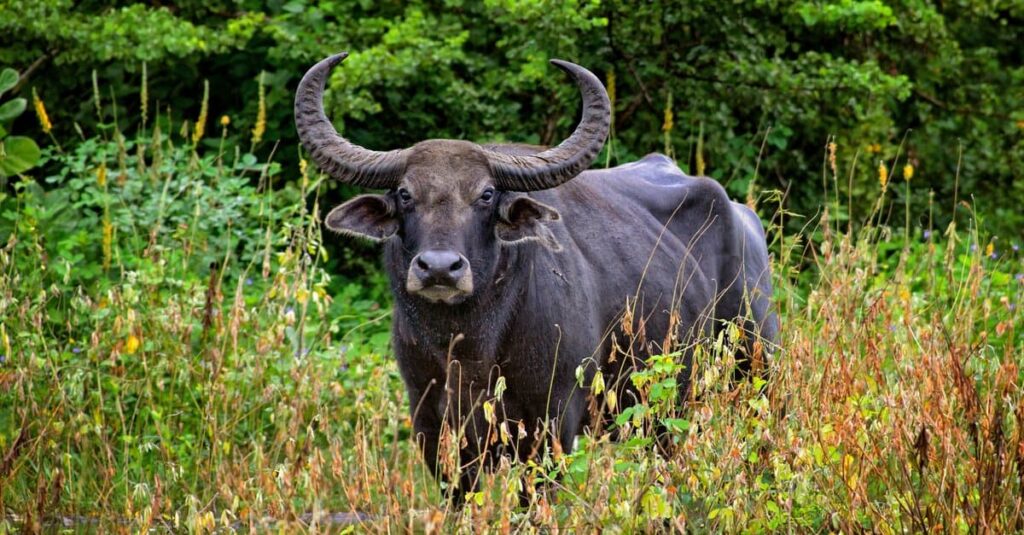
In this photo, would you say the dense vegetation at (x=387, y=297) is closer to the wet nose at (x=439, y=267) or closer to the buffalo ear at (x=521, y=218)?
the wet nose at (x=439, y=267)

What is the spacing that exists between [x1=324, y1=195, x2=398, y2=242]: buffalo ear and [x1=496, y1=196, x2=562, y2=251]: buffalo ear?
0.43 metres

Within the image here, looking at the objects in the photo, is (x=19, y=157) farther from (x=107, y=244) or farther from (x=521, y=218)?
(x=521, y=218)

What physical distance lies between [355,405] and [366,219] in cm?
146

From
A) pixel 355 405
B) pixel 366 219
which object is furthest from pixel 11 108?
pixel 366 219

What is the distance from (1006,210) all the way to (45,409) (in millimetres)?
8010

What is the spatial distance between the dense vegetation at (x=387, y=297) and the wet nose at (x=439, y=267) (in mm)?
565

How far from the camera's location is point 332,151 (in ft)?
18.4

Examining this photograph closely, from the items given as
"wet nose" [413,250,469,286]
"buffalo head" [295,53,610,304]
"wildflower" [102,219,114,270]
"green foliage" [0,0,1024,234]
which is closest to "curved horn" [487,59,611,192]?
"buffalo head" [295,53,610,304]

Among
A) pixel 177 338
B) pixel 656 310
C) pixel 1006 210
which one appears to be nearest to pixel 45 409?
pixel 177 338

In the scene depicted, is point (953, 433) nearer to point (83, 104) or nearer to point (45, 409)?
point (45, 409)

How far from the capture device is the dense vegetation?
411 cm

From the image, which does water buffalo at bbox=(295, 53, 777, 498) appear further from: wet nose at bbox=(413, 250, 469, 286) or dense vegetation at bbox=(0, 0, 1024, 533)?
dense vegetation at bbox=(0, 0, 1024, 533)

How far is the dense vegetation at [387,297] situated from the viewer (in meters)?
4.11

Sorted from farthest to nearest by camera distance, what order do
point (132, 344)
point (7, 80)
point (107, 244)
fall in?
1. point (107, 244)
2. point (7, 80)
3. point (132, 344)
